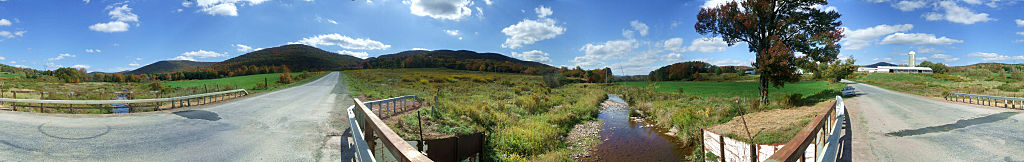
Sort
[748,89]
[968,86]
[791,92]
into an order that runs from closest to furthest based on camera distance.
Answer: [968,86] < [791,92] < [748,89]

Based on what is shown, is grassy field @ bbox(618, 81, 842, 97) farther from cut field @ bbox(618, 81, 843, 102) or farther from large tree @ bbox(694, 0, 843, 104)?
large tree @ bbox(694, 0, 843, 104)

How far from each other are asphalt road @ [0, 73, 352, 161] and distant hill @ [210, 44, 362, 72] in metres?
89.0

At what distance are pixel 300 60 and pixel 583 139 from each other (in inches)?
4297

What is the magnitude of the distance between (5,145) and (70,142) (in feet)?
2.13

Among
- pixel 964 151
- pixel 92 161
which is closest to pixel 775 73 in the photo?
pixel 964 151

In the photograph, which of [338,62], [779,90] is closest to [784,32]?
[779,90]

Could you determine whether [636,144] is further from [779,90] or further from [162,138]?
[779,90]

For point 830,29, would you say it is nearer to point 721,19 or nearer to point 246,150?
point 721,19

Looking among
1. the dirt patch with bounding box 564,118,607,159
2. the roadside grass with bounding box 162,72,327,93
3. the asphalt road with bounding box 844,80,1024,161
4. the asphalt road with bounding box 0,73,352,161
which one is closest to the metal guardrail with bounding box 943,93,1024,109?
the asphalt road with bounding box 844,80,1024,161

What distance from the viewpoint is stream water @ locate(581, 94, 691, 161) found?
421 inches

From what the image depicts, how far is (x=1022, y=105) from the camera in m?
13.3

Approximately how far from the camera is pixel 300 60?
98688 mm

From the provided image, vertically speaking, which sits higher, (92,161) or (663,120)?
(92,161)

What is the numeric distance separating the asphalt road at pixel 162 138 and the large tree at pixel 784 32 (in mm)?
17269
